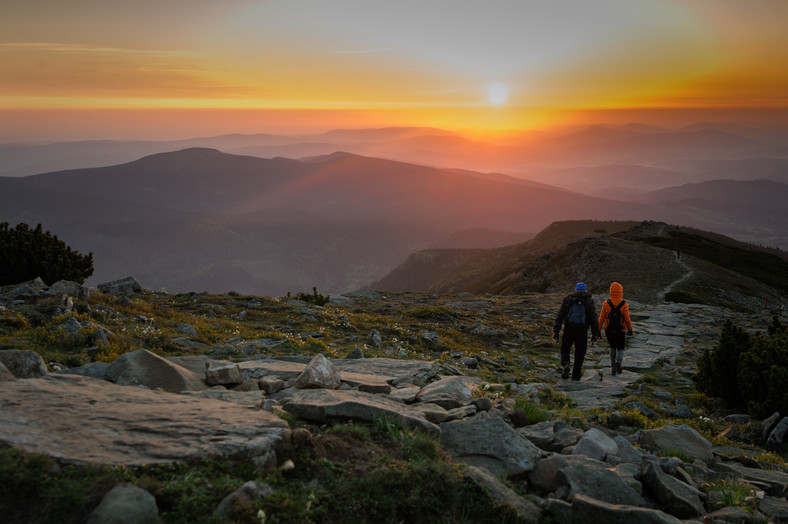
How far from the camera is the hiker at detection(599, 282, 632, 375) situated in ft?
50.6

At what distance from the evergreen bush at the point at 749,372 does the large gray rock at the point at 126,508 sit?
12.3m

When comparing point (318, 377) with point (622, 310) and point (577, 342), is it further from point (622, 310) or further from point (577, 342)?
point (622, 310)

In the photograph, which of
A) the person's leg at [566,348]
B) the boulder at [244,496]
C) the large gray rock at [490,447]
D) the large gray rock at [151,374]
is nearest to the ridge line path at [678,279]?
the person's leg at [566,348]

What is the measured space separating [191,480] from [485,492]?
308cm

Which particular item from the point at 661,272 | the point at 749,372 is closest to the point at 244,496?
the point at 749,372

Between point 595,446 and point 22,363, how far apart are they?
323 inches

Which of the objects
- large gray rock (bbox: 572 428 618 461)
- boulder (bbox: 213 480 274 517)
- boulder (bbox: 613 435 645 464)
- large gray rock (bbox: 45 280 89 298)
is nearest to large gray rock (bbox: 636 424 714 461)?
boulder (bbox: 613 435 645 464)

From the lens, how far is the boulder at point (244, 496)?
165 inches

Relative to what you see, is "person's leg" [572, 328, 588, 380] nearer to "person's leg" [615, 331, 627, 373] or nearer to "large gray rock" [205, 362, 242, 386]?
"person's leg" [615, 331, 627, 373]

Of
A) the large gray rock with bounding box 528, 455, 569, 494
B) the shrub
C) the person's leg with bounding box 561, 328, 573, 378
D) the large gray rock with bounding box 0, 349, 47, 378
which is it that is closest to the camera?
the large gray rock with bounding box 528, 455, 569, 494

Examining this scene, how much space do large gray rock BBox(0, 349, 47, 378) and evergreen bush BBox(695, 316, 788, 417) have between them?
554 inches

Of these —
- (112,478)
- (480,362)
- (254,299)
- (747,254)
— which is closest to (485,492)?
(112,478)

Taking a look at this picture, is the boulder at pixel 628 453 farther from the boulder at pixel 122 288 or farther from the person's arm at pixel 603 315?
the boulder at pixel 122 288

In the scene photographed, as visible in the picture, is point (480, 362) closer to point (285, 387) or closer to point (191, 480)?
point (285, 387)
